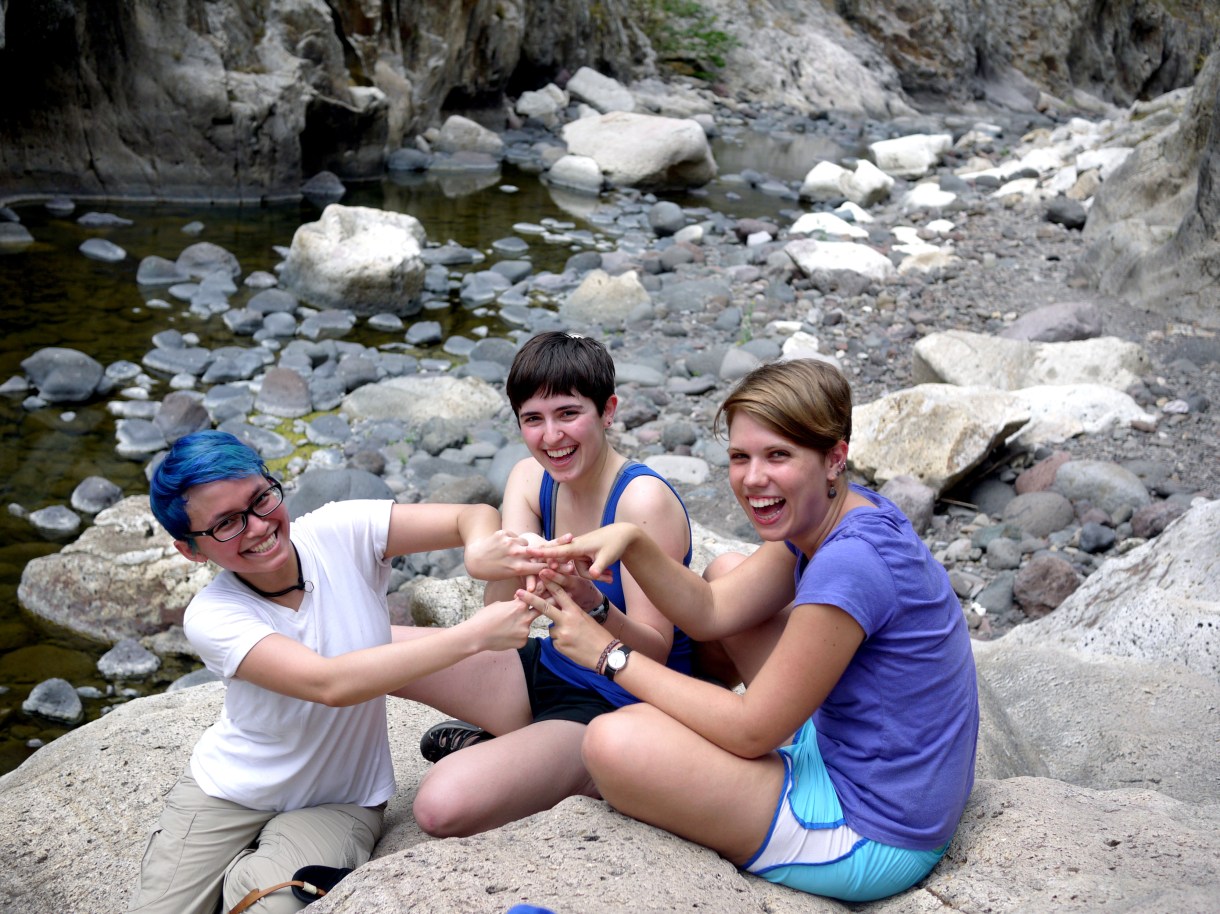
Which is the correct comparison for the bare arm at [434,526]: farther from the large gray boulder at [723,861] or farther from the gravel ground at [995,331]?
the gravel ground at [995,331]

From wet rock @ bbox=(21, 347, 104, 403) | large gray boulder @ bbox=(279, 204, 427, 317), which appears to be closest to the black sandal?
wet rock @ bbox=(21, 347, 104, 403)

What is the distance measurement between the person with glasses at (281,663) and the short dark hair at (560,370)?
352 millimetres

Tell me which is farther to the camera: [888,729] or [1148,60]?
[1148,60]

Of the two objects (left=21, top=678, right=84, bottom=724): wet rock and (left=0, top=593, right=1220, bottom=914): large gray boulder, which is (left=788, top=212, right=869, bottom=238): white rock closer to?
(left=0, top=593, right=1220, bottom=914): large gray boulder

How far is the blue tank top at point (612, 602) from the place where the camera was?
2738mm

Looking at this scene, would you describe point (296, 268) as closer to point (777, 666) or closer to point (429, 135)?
point (429, 135)

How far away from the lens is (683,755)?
7.15 ft

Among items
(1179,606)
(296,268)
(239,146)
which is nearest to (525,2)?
(239,146)

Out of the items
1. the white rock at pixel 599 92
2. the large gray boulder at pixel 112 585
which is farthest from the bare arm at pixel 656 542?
the white rock at pixel 599 92

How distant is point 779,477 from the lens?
2.27 metres

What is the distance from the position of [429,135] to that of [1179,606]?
12.4 metres

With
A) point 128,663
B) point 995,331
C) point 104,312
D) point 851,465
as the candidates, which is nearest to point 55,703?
point 128,663

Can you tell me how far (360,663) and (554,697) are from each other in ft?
2.20

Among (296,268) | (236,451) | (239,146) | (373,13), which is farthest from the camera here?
(373,13)
